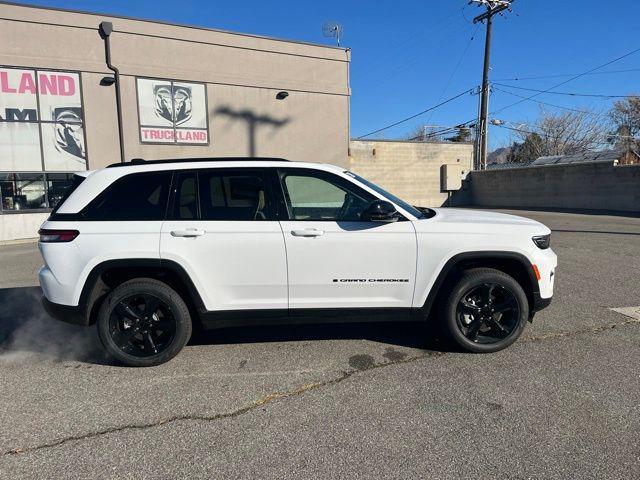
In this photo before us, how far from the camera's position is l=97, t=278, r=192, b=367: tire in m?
3.66

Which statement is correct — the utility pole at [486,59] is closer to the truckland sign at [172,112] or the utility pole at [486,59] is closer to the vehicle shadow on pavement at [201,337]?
A: the truckland sign at [172,112]

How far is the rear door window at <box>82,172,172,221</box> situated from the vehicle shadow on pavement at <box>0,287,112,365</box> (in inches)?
53.2

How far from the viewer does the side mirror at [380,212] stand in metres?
3.60

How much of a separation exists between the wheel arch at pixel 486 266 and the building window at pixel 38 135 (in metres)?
15.2

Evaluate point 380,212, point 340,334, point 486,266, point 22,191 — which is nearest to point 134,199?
point 380,212

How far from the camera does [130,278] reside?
12.4 ft

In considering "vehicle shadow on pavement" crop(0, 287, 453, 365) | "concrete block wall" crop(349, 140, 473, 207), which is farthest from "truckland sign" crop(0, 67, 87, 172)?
"concrete block wall" crop(349, 140, 473, 207)

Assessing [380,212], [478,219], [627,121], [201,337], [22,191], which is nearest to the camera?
[380,212]

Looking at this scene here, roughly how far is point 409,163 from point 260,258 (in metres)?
24.0

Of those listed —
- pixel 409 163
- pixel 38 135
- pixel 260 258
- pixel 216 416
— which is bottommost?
pixel 216 416

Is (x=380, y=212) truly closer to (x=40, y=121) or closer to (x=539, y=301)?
(x=539, y=301)

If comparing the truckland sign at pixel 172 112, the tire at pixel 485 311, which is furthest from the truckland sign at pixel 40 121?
the tire at pixel 485 311

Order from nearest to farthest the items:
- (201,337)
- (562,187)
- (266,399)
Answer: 1. (266,399)
2. (201,337)
3. (562,187)

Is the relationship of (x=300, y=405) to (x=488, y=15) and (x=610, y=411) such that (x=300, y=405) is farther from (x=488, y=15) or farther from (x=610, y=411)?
(x=488, y=15)
